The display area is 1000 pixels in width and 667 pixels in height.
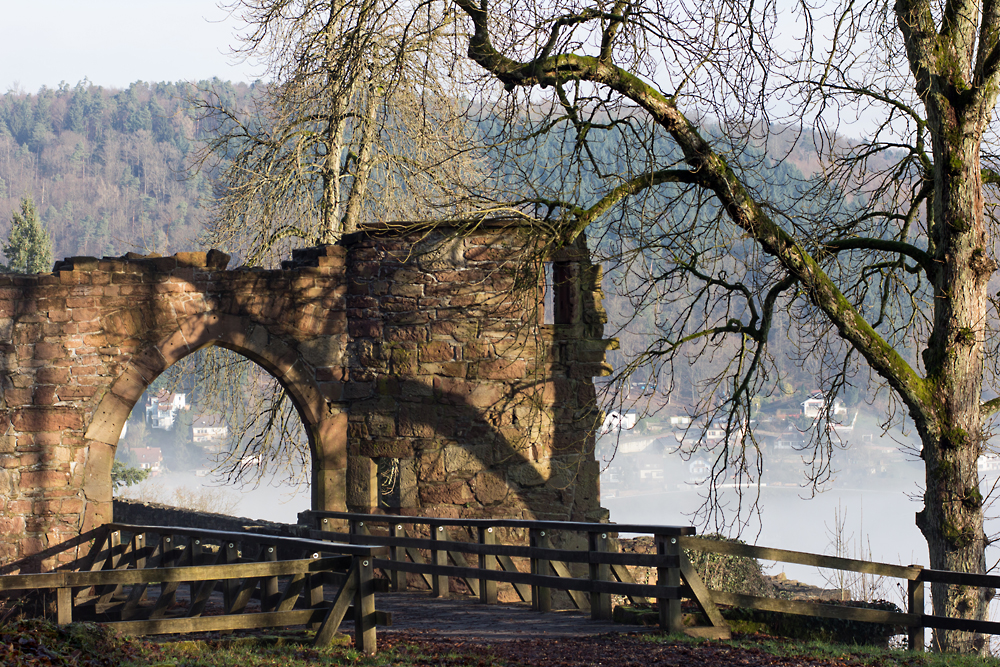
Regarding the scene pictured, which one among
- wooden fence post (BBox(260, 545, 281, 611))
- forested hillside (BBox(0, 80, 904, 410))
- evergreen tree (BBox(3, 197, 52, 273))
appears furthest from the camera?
forested hillside (BBox(0, 80, 904, 410))

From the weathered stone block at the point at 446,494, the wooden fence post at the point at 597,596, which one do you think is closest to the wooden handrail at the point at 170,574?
the wooden fence post at the point at 597,596

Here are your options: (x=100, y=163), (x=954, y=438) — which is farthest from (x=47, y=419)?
(x=100, y=163)

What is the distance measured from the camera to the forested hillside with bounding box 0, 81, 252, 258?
8700 cm

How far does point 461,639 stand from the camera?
623cm

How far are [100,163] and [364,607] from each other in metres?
108

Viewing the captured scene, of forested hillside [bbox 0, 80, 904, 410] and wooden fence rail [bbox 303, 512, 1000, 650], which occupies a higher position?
forested hillside [bbox 0, 80, 904, 410]

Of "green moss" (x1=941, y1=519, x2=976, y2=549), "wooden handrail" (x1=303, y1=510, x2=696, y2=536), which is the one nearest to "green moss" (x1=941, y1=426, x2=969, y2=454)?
"green moss" (x1=941, y1=519, x2=976, y2=549)

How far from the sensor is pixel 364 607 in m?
5.79

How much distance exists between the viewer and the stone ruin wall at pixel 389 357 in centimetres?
888

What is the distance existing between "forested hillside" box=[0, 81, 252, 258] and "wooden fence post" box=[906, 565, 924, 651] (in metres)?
77.0

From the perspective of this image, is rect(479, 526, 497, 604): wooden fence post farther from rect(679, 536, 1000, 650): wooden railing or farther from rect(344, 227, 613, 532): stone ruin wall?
rect(679, 536, 1000, 650): wooden railing

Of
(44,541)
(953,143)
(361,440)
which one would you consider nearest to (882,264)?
(953,143)

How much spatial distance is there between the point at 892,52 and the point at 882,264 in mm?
1987

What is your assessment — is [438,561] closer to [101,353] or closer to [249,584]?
[249,584]
